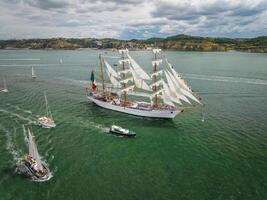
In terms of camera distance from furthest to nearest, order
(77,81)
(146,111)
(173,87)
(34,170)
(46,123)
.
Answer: (77,81), (146,111), (173,87), (46,123), (34,170)

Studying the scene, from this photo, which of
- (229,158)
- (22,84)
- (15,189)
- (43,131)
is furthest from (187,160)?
(22,84)

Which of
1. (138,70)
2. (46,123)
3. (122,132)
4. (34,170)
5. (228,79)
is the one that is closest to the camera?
(34,170)

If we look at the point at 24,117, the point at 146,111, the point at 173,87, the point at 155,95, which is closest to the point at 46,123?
the point at 24,117

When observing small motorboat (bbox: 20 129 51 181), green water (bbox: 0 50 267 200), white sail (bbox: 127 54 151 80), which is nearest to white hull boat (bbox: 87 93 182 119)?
green water (bbox: 0 50 267 200)

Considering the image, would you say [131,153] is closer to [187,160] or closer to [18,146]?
[187,160]

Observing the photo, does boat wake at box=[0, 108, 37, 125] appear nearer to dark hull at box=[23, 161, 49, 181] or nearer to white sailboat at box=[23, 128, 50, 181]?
white sailboat at box=[23, 128, 50, 181]

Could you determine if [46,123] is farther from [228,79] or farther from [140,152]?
[228,79]
